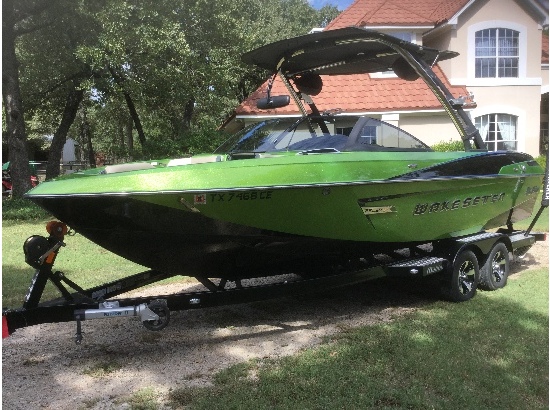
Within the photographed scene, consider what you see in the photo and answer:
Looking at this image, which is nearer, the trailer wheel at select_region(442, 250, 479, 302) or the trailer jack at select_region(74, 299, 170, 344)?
the trailer jack at select_region(74, 299, 170, 344)

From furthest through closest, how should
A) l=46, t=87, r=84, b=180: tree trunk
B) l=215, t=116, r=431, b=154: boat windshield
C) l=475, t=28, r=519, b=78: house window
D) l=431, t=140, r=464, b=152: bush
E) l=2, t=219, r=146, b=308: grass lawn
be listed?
1. l=46, t=87, r=84, b=180: tree trunk
2. l=475, t=28, r=519, b=78: house window
3. l=2, t=219, r=146, b=308: grass lawn
4. l=431, t=140, r=464, b=152: bush
5. l=215, t=116, r=431, b=154: boat windshield

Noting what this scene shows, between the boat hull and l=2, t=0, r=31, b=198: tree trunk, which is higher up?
l=2, t=0, r=31, b=198: tree trunk

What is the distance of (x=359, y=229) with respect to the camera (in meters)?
3.95

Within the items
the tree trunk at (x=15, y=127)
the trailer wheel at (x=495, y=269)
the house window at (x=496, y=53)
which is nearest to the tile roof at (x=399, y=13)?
the house window at (x=496, y=53)

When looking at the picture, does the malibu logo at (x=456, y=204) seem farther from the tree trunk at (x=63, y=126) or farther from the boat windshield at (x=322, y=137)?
the tree trunk at (x=63, y=126)

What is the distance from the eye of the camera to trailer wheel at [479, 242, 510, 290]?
4961 millimetres

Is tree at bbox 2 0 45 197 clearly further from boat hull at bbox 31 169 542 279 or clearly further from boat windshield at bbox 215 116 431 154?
boat hull at bbox 31 169 542 279

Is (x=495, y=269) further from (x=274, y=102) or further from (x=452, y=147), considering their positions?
(x=274, y=102)

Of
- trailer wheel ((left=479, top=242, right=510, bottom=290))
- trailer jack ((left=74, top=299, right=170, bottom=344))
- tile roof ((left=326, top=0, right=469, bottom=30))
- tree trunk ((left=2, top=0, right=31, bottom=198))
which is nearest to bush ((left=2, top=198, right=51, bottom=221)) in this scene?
tree trunk ((left=2, top=0, right=31, bottom=198))

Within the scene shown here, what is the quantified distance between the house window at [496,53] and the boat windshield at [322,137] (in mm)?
8486

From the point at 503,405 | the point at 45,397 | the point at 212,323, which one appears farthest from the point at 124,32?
the point at 503,405

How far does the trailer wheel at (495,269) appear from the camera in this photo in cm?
496

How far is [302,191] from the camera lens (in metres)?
3.53

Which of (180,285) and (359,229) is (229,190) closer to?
(359,229)
